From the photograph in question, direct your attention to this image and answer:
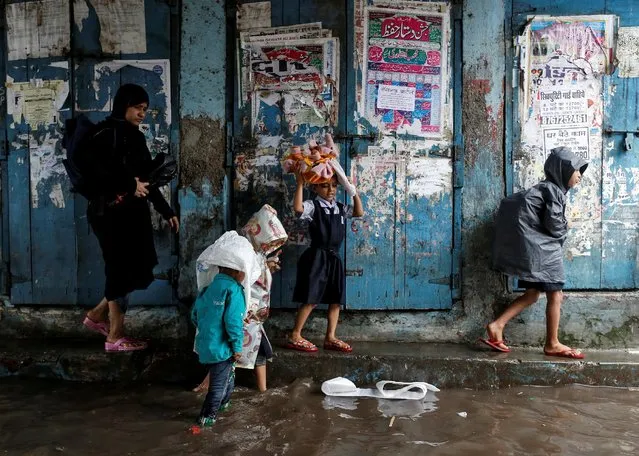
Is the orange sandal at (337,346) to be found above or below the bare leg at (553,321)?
below

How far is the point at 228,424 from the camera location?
3.78m

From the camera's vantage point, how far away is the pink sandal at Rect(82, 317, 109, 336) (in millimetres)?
4758

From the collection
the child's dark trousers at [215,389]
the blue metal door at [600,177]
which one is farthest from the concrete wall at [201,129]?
the blue metal door at [600,177]

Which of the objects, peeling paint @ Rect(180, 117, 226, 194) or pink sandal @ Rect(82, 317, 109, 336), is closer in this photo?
pink sandal @ Rect(82, 317, 109, 336)

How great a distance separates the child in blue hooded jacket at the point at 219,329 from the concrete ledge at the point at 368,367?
83cm

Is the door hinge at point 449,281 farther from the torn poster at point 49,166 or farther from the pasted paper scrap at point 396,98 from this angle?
the torn poster at point 49,166

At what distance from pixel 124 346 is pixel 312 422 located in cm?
171

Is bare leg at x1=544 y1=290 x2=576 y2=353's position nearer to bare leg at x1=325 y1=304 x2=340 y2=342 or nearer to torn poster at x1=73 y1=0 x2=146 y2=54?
bare leg at x1=325 y1=304 x2=340 y2=342

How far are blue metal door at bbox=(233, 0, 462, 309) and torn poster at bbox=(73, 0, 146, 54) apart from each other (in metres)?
0.85

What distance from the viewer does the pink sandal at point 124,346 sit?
15.2 ft

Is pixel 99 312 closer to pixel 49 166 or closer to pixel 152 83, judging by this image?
pixel 49 166

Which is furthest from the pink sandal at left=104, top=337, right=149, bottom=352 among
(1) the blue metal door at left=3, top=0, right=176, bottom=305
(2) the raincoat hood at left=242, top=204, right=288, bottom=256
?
(2) the raincoat hood at left=242, top=204, right=288, bottom=256

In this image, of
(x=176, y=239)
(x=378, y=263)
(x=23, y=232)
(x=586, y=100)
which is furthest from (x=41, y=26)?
(x=586, y=100)

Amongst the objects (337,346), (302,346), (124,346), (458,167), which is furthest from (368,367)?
(124,346)
